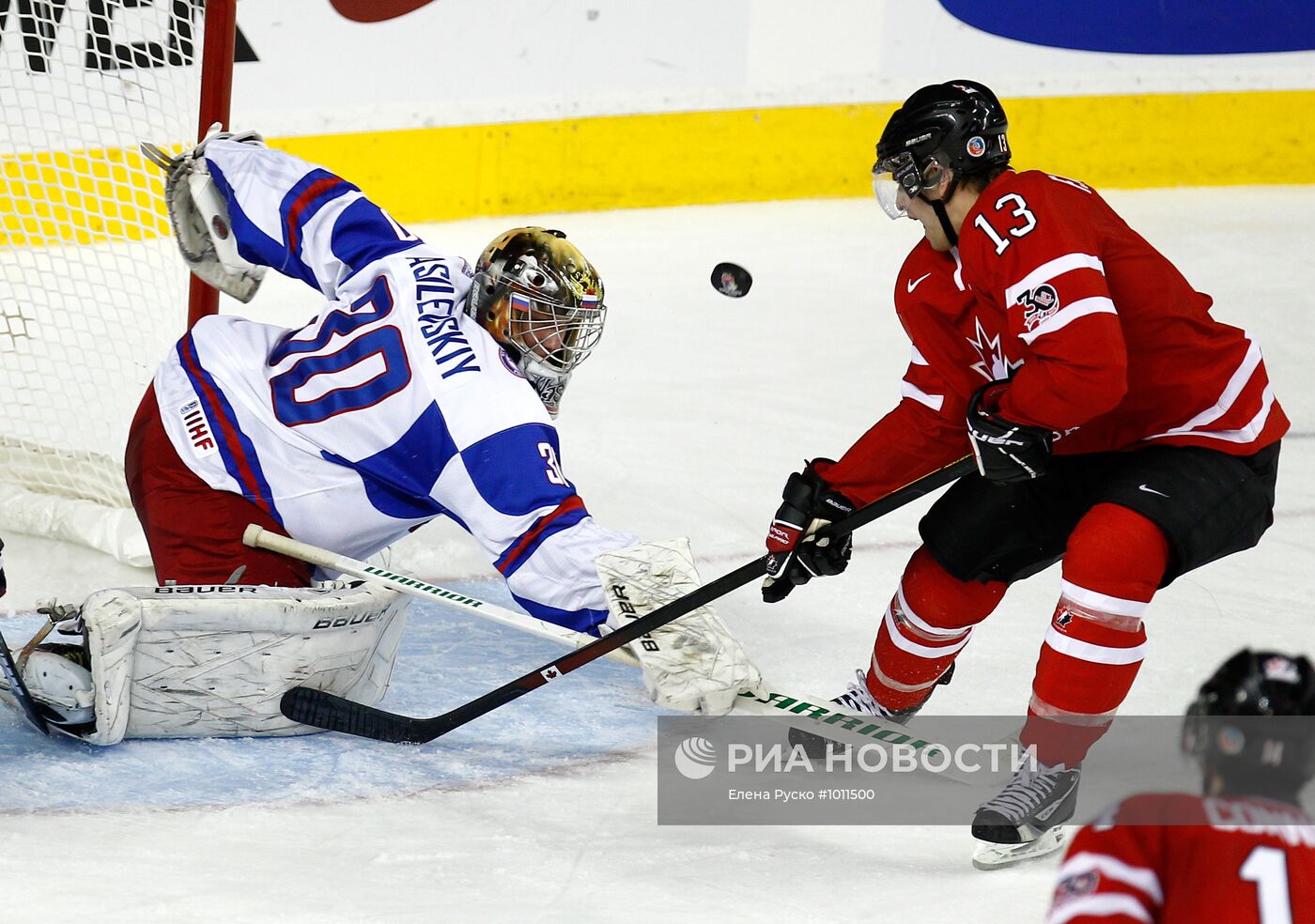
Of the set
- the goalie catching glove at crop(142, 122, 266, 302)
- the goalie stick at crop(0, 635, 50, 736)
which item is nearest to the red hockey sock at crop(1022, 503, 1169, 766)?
the goalie stick at crop(0, 635, 50, 736)

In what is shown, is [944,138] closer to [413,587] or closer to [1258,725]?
[413,587]

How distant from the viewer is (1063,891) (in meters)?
1.23

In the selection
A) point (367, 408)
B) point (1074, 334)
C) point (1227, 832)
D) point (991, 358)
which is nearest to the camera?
point (1227, 832)

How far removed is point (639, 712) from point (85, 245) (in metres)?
1.92

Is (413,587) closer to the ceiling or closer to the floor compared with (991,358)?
closer to the floor

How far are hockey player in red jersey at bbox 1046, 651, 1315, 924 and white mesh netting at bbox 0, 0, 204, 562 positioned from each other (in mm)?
2467

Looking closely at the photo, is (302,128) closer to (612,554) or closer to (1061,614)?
(612,554)

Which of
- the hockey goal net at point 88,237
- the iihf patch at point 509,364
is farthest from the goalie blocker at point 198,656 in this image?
the hockey goal net at point 88,237

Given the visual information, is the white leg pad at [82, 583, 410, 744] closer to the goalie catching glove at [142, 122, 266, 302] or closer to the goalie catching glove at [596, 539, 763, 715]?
the goalie catching glove at [596, 539, 763, 715]

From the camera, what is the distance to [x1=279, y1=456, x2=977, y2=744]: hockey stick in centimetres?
220

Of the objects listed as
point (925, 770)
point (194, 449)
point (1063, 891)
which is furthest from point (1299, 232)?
point (1063, 891)

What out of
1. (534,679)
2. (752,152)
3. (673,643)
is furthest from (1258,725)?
(752,152)

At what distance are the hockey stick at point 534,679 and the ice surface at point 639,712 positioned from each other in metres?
0.04

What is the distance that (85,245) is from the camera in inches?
147
